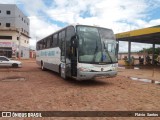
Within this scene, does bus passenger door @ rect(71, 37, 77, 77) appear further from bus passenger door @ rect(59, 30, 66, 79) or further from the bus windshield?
bus passenger door @ rect(59, 30, 66, 79)

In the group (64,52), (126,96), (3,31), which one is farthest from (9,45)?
(126,96)

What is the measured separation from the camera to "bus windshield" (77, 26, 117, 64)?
12055 millimetres

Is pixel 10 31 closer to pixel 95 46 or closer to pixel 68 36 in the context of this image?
pixel 68 36

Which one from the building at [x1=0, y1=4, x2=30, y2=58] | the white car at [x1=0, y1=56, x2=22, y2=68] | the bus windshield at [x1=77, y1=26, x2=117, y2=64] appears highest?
the building at [x1=0, y1=4, x2=30, y2=58]

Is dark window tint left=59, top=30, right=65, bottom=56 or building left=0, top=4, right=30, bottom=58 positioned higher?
building left=0, top=4, right=30, bottom=58

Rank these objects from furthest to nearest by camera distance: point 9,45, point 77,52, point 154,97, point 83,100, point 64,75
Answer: point 9,45, point 64,75, point 77,52, point 154,97, point 83,100

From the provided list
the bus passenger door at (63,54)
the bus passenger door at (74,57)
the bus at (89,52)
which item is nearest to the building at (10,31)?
the bus passenger door at (63,54)

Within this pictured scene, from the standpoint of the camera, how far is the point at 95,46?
1224cm

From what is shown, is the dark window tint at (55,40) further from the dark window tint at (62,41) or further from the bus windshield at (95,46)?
the bus windshield at (95,46)

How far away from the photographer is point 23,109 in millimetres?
7207

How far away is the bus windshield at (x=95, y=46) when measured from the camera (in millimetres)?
12055

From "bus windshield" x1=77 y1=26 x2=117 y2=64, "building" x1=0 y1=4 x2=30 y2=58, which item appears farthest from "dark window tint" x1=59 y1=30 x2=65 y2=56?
"building" x1=0 y1=4 x2=30 y2=58

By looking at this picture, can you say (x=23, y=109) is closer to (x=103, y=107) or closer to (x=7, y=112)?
(x=7, y=112)

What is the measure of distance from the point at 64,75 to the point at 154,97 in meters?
6.14
